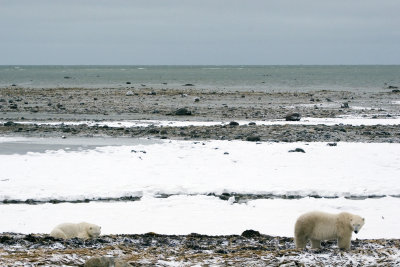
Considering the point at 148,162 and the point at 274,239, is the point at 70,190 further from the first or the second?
the point at 274,239

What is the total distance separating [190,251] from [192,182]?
20.0 ft

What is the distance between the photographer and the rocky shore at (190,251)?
7793mm

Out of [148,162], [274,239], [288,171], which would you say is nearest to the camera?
[274,239]

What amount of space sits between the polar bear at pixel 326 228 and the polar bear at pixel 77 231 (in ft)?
11.3

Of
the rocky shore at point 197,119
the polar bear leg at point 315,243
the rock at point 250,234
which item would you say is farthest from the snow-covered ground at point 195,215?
the rocky shore at point 197,119

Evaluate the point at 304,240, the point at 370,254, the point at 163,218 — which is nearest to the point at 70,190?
the point at 163,218

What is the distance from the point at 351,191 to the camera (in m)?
14.1

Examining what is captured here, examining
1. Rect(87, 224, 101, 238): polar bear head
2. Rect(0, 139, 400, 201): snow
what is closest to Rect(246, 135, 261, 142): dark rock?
Rect(0, 139, 400, 201): snow

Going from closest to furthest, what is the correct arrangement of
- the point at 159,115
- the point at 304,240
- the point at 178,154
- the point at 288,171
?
the point at 304,240 → the point at 288,171 → the point at 178,154 → the point at 159,115

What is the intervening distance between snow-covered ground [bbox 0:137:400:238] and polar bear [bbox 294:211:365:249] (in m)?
1.85

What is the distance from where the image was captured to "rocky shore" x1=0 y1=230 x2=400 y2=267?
779 centimetres

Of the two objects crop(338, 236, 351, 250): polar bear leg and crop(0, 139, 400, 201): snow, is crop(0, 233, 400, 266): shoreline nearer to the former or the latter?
crop(338, 236, 351, 250): polar bear leg

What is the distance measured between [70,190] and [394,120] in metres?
20.8

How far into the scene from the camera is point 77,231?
32.9 feet
